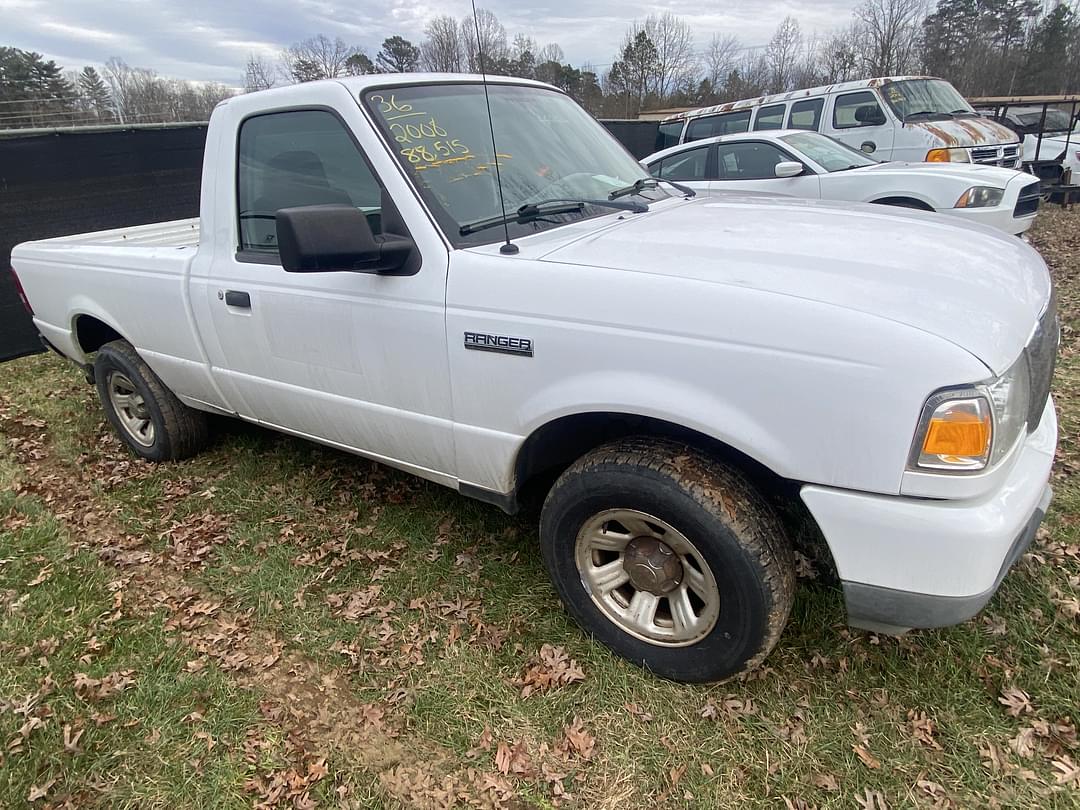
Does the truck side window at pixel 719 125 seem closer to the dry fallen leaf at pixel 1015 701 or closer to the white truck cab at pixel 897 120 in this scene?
the white truck cab at pixel 897 120

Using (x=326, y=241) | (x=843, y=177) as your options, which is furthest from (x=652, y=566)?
(x=843, y=177)

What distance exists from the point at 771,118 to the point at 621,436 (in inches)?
423

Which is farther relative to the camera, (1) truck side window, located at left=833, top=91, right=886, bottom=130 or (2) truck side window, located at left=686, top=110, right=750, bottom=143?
(2) truck side window, located at left=686, top=110, right=750, bottom=143

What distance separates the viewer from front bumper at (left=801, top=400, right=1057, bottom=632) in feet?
5.84

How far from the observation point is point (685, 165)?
8.68 metres

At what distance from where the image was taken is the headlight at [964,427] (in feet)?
5.57

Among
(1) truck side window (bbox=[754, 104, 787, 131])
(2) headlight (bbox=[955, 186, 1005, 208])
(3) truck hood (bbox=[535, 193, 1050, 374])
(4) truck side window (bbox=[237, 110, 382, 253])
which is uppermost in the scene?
(4) truck side window (bbox=[237, 110, 382, 253])

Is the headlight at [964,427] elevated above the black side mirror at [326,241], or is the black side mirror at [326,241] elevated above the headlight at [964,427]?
the black side mirror at [326,241]

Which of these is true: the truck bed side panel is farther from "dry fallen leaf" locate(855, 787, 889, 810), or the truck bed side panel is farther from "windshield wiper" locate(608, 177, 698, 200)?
"dry fallen leaf" locate(855, 787, 889, 810)

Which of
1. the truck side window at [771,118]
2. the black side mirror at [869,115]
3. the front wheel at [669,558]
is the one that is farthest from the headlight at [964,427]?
the truck side window at [771,118]

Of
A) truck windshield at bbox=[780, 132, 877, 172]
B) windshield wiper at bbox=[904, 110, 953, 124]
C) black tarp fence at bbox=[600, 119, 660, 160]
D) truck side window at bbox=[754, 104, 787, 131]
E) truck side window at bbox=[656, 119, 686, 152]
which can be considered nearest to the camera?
truck windshield at bbox=[780, 132, 877, 172]

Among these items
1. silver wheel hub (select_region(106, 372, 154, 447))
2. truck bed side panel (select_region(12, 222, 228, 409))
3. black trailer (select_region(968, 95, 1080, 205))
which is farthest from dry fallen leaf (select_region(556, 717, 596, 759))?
black trailer (select_region(968, 95, 1080, 205))

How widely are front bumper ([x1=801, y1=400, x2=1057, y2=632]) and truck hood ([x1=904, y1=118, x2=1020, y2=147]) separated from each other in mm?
9447

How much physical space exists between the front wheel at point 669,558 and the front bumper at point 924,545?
24 centimetres
